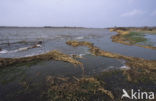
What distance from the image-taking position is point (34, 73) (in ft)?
18.5

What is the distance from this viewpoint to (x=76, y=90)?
158 inches

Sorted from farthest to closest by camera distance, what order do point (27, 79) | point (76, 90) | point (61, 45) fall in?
point (61, 45) < point (27, 79) < point (76, 90)

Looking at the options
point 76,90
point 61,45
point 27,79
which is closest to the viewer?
point 76,90

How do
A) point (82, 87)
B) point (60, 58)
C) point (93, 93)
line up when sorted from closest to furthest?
point (93, 93)
point (82, 87)
point (60, 58)

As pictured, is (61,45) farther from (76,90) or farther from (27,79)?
(76,90)

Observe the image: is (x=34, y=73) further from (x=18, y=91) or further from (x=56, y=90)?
(x=56, y=90)

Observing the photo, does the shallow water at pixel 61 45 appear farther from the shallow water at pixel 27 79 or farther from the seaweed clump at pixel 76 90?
the seaweed clump at pixel 76 90

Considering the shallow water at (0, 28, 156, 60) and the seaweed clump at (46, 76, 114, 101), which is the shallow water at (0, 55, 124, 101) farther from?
the shallow water at (0, 28, 156, 60)

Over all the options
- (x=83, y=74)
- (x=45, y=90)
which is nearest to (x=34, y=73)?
(x=45, y=90)

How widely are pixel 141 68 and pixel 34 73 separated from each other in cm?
847

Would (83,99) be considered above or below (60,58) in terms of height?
below

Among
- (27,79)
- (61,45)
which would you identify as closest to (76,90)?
(27,79)

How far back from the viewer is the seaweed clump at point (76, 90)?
12.0 ft

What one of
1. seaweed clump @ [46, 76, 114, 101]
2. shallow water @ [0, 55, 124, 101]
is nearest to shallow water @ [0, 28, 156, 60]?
shallow water @ [0, 55, 124, 101]
